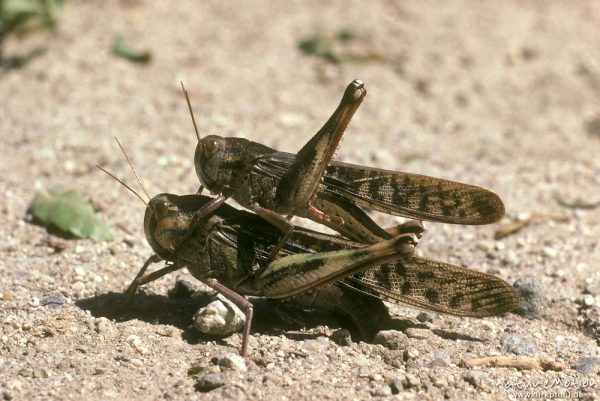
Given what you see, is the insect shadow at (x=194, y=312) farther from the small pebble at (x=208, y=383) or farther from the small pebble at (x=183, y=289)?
the small pebble at (x=208, y=383)

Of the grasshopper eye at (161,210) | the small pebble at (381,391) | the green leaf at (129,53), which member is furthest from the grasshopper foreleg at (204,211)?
the green leaf at (129,53)

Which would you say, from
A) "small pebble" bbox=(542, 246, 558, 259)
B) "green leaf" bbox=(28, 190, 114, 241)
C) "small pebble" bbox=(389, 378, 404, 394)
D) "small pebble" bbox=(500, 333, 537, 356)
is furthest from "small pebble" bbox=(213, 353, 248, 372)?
"small pebble" bbox=(542, 246, 558, 259)

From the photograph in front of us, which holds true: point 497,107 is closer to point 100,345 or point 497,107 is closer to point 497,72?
point 497,72

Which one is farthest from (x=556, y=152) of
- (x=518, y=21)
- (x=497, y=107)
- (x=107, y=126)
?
(x=107, y=126)

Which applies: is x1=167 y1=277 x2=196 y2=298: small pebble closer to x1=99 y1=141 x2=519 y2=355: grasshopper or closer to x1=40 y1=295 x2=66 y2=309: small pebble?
x1=99 y1=141 x2=519 y2=355: grasshopper

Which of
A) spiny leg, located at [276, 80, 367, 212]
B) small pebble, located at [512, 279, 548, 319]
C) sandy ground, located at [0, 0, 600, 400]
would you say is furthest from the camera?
small pebble, located at [512, 279, 548, 319]

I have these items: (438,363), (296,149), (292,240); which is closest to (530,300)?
(438,363)

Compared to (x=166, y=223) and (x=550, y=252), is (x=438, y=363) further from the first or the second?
(x=550, y=252)
